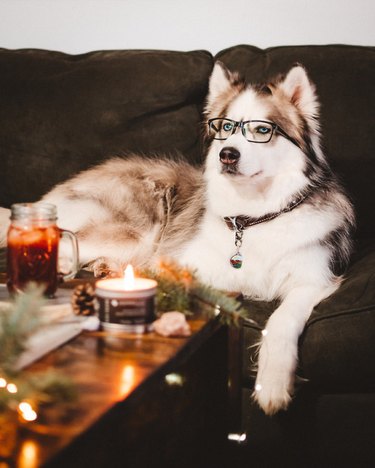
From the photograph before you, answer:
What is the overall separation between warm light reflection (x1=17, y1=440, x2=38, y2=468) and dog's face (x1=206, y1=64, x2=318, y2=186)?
1.33 metres

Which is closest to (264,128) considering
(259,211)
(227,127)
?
(227,127)

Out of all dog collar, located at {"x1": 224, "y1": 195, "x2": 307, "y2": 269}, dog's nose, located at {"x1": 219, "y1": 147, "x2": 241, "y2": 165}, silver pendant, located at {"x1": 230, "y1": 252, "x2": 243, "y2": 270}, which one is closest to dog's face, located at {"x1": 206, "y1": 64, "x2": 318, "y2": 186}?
dog's nose, located at {"x1": 219, "y1": 147, "x2": 241, "y2": 165}

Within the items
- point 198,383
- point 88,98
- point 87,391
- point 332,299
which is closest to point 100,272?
point 198,383

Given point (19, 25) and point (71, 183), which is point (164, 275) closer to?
point (71, 183)

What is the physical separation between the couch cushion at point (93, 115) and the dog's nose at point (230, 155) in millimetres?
558

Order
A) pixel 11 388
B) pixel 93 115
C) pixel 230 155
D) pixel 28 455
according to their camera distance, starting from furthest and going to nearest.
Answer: pixel 93 115 < pixel 230 155 < pixel 11 388 < pixel 28 455

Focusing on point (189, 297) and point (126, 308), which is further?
point (189, 297)

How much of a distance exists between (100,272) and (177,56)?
1.09 metres

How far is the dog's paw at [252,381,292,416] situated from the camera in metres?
1.44

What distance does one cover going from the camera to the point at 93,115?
2357 mm

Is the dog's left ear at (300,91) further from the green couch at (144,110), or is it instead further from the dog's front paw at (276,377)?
the dog's front paw at (276,377)

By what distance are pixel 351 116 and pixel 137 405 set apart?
1.62 meters

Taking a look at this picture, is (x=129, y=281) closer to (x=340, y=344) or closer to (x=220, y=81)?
(x=340, y=344)

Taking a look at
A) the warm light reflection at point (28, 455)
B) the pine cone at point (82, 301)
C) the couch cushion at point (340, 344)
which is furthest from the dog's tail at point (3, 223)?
the warm light reflection at point (28, 455)
